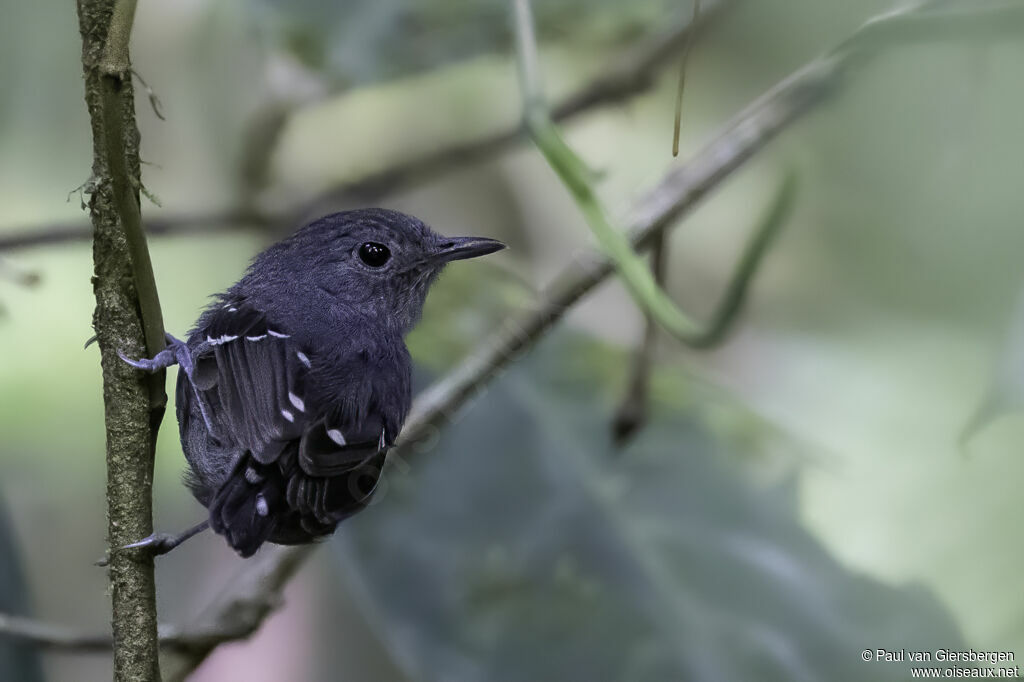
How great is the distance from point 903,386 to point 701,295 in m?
0.47

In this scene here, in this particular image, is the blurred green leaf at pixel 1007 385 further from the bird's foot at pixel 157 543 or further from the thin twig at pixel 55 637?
the thin twig at pixel 55 637

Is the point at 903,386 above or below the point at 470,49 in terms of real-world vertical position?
below

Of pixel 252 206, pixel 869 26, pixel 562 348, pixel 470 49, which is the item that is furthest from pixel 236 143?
pixel 869 26

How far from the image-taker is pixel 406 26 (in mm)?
1675

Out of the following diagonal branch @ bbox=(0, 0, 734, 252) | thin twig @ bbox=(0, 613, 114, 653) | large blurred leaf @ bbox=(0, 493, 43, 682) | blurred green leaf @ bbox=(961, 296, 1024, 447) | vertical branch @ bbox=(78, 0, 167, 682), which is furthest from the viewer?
diagonal branch @ bbox=(0, 0, 734, 252)

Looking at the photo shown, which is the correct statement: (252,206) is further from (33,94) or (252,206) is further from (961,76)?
(961,76)

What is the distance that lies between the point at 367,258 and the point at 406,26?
20.6 inches

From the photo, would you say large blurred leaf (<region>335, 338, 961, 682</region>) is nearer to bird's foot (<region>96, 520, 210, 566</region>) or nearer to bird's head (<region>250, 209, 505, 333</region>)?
bird's head (<region>250, 209, 505, 333</region>)

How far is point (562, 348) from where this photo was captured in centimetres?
168

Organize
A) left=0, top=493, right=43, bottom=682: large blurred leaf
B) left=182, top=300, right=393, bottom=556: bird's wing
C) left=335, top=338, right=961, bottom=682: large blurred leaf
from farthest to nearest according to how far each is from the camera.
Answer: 1. left=335, top=338, right=961, bottom=682: large blurred leaf
2. left=0, top=493, right=43, bottom=682: large blurred leaf
3. left=182, top=300, right=393, bottom=556: bird's wing

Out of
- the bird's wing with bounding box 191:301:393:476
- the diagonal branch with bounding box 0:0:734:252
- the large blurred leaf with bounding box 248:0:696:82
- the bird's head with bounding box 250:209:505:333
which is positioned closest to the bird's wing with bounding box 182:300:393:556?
the bird's wing with bounding box 191:301:393:476

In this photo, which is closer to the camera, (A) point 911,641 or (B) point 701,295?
(A) point 911,641

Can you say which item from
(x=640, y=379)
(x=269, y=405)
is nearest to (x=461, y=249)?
(x=640, y=379)

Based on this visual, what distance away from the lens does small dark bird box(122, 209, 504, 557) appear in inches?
37.5
